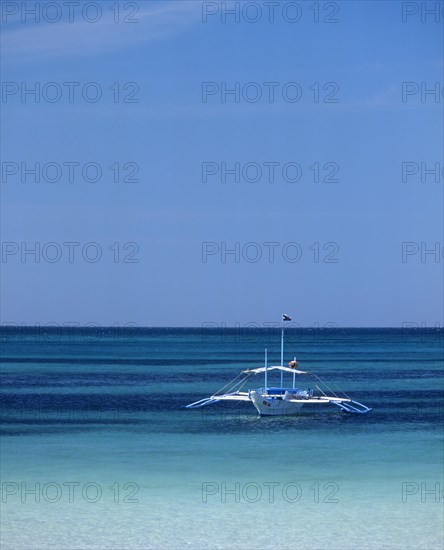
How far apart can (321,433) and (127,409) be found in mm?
12740

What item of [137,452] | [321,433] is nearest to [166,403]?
[321,433]

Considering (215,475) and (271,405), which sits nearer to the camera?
(215,475)

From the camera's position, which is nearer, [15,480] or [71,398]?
[15,480]

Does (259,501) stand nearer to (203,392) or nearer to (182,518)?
(182,518)

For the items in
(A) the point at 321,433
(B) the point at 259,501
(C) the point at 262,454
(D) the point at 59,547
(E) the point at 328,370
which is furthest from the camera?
(E) the point at 328,370

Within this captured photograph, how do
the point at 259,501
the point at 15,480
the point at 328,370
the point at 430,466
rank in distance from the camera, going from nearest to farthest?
the point at 259,501 < the point at 15,480 < the point at 430,466 < the point at 328,370

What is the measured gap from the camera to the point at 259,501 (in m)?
22.5

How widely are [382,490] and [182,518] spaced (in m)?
5.39

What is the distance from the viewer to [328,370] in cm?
9125

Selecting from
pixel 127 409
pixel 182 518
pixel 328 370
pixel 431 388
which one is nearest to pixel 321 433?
pixel 127 409

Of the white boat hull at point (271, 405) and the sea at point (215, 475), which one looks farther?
the white boat hull at point (271, 405)

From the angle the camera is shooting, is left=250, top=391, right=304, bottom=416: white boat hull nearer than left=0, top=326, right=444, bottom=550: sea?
No

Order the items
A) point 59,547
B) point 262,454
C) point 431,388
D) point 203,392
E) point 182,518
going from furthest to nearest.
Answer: point 431,388, point 203,392, point 262,454, point 182,518, point 59,547

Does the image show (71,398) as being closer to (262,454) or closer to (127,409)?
(127,409)
